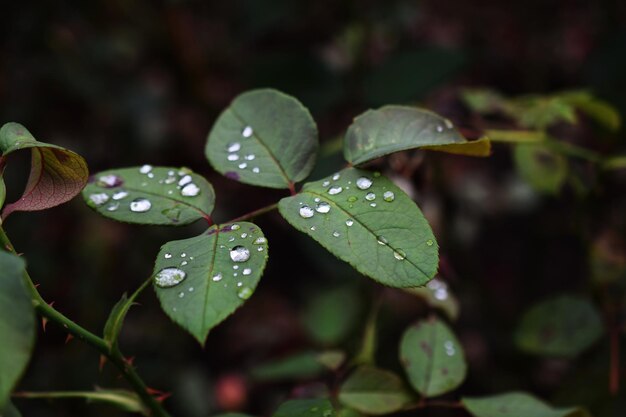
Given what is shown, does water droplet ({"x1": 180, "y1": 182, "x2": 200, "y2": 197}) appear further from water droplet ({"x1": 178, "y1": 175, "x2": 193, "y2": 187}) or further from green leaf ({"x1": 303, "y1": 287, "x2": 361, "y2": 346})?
green leaf ({"x1": 303, "y1": 287, "x2": 361, "y2": 346})

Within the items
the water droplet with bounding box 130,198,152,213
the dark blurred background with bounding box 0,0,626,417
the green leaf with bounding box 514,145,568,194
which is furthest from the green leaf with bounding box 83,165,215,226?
the green leaf with bounding box 514,145,568,194

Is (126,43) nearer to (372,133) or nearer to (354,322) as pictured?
(354,322)

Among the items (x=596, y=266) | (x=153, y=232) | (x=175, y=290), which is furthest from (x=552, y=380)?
(x=175, y=290)

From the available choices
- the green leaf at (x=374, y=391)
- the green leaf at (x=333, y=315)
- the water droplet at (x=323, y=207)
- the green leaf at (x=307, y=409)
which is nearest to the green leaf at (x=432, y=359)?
the green leaf at (x=374, y=391)

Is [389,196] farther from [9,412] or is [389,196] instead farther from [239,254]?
[9,412]

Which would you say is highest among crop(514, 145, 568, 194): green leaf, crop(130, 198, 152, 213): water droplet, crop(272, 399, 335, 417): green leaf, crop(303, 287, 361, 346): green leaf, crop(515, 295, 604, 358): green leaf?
crop(130, 198, 152, 213): water droplet

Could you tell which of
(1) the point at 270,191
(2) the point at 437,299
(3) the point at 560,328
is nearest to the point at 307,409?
(2) the point at 437,299
